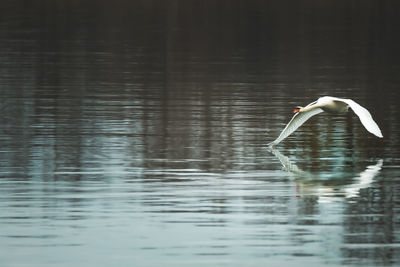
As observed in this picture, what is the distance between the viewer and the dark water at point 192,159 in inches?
552

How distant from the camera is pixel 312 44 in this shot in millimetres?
47562

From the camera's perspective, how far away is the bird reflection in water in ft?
56.0

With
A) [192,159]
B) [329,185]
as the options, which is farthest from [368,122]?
[192,159]

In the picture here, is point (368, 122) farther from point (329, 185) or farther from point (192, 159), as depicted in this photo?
point (192, 159)

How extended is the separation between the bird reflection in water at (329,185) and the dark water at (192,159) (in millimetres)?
32

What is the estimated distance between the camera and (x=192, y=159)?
65.2 ft

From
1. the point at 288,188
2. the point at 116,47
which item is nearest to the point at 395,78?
the point at 116,47

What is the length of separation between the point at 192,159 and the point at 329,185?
2.85 metres

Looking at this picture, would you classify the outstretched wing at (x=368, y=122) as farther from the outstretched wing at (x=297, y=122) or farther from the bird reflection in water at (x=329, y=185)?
the outstretched wing at (x=297, y=122)

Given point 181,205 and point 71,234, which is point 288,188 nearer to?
point 181,205

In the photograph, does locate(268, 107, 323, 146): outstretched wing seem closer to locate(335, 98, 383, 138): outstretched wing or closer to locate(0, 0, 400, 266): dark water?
locate(0, 0, 400, 266): dark water

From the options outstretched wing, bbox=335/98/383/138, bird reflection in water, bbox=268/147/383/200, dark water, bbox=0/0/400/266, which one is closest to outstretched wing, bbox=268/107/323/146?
dark water, bbox=0/0/400/266

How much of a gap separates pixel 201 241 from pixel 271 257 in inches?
39.4

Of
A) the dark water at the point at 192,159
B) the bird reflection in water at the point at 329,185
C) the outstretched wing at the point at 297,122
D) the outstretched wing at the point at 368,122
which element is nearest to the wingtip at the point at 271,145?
the dark water at the point at 192,159
